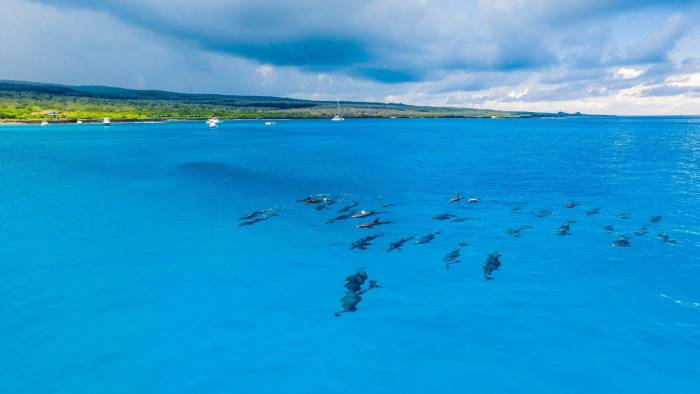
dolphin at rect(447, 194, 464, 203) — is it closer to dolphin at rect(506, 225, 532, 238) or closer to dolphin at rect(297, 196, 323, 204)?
dolphin at rect(506, 225, 532, 238)

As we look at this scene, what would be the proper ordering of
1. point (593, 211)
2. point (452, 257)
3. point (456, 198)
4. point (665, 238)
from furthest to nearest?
1. point (456, 198)
2. point (593, 211)
3. point (665, 238)
4. point (452, 257)

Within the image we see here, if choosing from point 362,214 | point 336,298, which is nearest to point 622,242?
point 362,214

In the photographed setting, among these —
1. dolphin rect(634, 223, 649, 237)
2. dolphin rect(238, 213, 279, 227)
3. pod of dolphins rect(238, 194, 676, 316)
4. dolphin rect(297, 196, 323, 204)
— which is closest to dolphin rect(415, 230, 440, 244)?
pod of dolphins rect(238, 194, 676, 316)

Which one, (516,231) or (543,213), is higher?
(543,213)

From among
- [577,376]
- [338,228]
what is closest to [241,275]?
[338,228]

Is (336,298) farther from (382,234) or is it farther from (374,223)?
(374,223)

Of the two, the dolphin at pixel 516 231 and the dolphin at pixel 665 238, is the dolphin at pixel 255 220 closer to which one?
the dolphin at pixel 516 231
